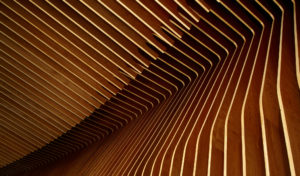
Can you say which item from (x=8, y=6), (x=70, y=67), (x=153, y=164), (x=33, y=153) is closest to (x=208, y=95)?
(x=153, y=164)

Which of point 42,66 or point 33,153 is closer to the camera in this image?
point 42,66

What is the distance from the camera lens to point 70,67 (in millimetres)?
3812

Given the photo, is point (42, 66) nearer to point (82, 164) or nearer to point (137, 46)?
point (137, 46)

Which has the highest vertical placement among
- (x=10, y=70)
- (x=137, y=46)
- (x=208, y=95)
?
(x=137, y=46)

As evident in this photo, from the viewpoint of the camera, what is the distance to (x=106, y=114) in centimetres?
462

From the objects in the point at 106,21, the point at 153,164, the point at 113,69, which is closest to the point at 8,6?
the point at 106,21

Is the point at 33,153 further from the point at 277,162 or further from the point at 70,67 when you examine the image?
the point at 277,162

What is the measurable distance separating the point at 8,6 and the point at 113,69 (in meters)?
1.39

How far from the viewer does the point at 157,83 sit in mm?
4004

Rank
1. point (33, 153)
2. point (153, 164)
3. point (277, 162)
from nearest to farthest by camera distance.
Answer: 1. point (277, 162)
2. point (153, 164)
3. point (33, 153)

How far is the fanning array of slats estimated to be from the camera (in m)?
1.97

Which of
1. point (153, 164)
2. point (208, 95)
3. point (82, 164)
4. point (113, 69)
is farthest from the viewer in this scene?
point (82, 164)

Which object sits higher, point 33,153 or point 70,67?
point 70,67

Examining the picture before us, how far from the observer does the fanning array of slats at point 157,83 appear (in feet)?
6.45
